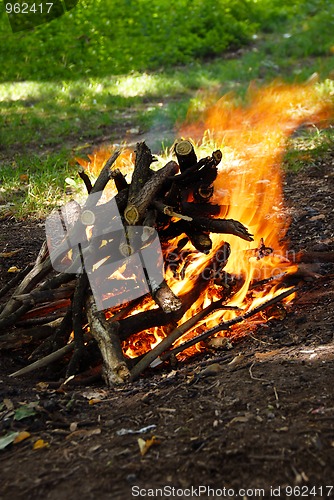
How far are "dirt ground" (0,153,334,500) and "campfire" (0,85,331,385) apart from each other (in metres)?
0.16

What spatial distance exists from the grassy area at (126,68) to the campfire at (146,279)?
217 centimetres

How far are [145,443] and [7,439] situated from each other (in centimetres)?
56

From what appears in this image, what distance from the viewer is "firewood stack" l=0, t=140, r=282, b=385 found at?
338 cm

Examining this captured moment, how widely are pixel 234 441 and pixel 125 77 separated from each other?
8.34 metres

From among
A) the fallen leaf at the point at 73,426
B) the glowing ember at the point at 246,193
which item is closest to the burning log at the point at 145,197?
the glowing ember at the point at 246,193

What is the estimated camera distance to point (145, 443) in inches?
93.7

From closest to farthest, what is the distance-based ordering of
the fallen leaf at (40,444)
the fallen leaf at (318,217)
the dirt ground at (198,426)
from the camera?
the dirt ground at (198,426)
the fallen leaf at (40,444)
the fallen leaf at (318,217)

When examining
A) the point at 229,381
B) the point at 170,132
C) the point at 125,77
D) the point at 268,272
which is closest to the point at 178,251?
the point at 268,272

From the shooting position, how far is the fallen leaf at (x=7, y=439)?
98.8 inches

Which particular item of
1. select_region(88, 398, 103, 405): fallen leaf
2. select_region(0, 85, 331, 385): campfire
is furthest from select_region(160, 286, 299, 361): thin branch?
select_region(88, 398, 103, 405): fallen leaf

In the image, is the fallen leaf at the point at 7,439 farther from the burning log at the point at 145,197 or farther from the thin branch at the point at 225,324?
the burning log at the point at 145,197

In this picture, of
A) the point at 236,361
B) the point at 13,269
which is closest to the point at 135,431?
the point at 236,361

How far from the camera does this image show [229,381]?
288cm

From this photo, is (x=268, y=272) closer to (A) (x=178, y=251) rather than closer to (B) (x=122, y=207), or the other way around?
(A) (x=178, y=251)
